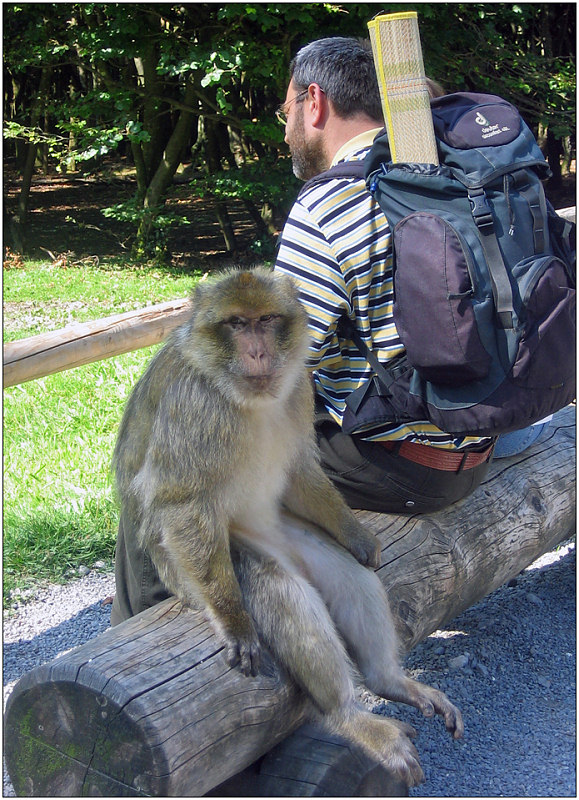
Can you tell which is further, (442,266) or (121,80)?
(121,80)

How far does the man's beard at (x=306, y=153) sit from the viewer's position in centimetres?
302

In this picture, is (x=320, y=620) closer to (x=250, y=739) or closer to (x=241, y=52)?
(x=250, y=739)

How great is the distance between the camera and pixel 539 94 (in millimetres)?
10852

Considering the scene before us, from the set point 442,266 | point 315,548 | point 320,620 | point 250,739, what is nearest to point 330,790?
point 250,739

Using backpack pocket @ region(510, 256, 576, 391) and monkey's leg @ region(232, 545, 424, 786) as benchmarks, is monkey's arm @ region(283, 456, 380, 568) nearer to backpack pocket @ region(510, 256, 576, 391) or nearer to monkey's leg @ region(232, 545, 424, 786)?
monkey's leg @ region(232, 545, 424, 786)

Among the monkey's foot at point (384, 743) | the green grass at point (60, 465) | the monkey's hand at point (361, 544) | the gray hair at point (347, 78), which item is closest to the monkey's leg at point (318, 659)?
the monkey's foot at point (384, 743)

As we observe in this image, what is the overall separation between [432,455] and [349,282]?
0.65m

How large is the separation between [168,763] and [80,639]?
66.3 inches

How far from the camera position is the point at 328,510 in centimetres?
267

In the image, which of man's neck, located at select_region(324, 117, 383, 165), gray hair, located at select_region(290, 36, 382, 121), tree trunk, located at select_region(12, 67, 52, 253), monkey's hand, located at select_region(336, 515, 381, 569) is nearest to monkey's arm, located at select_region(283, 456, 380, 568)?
monkey's hand, located at select_region(336, 515, 381, 569)

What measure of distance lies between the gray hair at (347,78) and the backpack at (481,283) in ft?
1.63

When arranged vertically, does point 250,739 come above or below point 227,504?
below

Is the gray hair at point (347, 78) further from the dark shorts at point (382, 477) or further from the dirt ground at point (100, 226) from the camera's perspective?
the dirt ground at point (100, 226)

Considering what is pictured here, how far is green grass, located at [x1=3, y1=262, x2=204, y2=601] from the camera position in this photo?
156 inches
